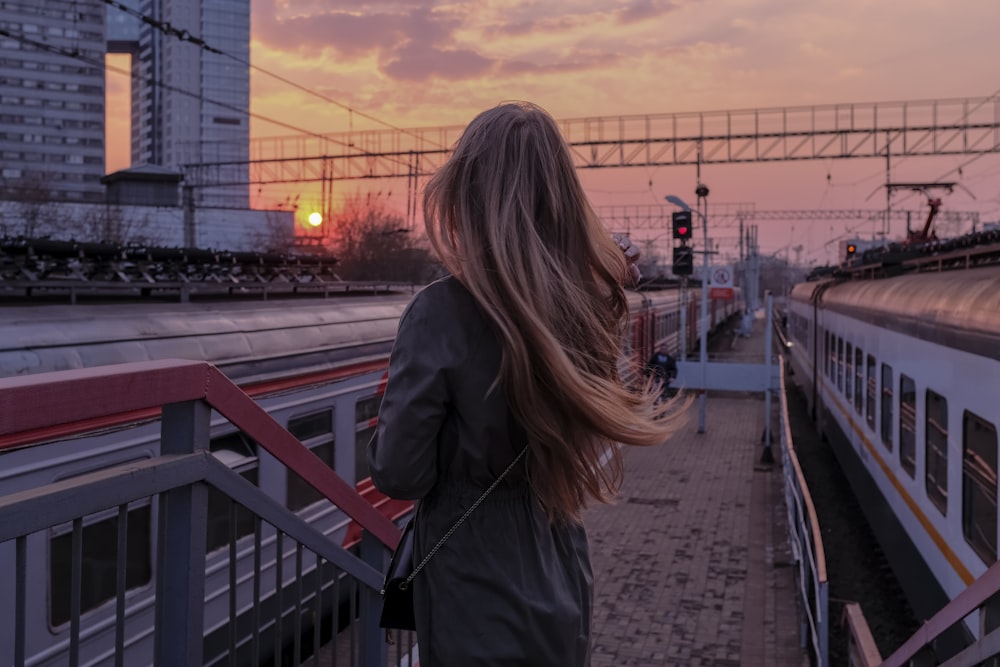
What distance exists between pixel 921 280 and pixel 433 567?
26.5 ft

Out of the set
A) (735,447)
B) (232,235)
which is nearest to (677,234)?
(735,447)

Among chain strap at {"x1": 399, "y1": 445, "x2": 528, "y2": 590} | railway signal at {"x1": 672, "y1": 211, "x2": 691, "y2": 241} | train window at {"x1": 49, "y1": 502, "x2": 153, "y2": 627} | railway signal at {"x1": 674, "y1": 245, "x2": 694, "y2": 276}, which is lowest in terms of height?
train window at {"x1": 49, "y1": 502, "x2": 153, "y2": 627}

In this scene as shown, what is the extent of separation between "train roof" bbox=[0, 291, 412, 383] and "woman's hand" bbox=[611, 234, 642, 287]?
3.28 metres

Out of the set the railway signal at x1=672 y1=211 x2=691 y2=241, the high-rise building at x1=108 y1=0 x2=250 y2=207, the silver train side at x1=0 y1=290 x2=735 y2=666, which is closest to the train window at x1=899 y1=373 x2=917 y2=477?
the silver train side at x1=0 y1=290 x2=735 y2=666

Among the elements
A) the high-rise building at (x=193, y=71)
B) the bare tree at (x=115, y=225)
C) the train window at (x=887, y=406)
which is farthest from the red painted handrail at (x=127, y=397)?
the high-rise building at (x=193, y=71)

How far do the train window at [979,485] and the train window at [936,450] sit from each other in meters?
0.60

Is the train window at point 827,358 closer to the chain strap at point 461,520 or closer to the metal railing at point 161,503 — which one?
the metal railing at point 161,503

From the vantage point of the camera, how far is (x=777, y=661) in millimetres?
8234

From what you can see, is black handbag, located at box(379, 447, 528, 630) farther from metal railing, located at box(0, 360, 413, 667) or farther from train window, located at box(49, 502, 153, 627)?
train window, located at box(49, 502, 153, 627)

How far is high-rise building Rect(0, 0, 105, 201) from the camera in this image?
93062mm

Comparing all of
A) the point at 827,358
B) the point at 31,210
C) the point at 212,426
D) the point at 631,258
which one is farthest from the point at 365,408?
the point at 31,210

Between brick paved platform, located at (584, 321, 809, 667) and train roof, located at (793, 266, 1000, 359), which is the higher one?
train roof, located at (793, 266, 1000, 359)

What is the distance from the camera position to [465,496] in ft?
6.19

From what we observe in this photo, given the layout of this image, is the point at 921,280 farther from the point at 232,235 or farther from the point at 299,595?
the point at 232,235
